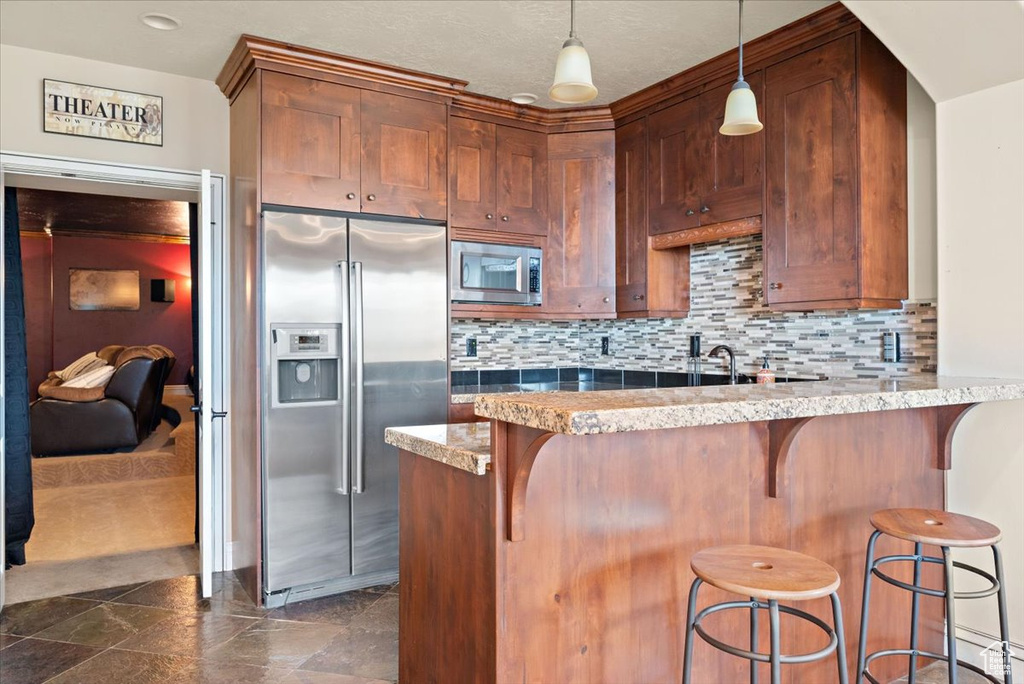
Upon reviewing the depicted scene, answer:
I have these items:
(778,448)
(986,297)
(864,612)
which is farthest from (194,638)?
(986,297)

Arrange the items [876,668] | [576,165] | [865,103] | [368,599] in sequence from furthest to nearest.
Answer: [576,165]
[368,599]
[865,103]
[876,668]

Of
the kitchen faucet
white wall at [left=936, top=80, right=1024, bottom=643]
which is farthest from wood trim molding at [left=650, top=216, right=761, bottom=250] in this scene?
white wall at [left=936, top=80, right=1024, bottom=643]

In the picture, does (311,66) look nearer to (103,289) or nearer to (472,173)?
(472,173)

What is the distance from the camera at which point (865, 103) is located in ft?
8.68

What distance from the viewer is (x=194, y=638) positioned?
271cm

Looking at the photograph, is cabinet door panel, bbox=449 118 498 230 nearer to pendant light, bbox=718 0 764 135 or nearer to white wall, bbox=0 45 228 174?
white wall, bbox=0 45 228 174

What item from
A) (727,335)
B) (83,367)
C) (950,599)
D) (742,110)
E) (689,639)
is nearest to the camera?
(689,639)

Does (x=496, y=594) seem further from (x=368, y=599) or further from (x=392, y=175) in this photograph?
(x=392, y=175)

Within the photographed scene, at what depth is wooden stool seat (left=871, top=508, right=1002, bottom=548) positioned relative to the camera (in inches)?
71.7

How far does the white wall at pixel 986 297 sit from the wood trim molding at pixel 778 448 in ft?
2.98

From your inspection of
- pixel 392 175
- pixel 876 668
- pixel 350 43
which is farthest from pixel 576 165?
pixel 876 668

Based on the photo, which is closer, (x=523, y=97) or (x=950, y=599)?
(x=950, y=599)

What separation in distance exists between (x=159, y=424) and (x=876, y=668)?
25.2 ft

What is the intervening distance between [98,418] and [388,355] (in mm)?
4234
